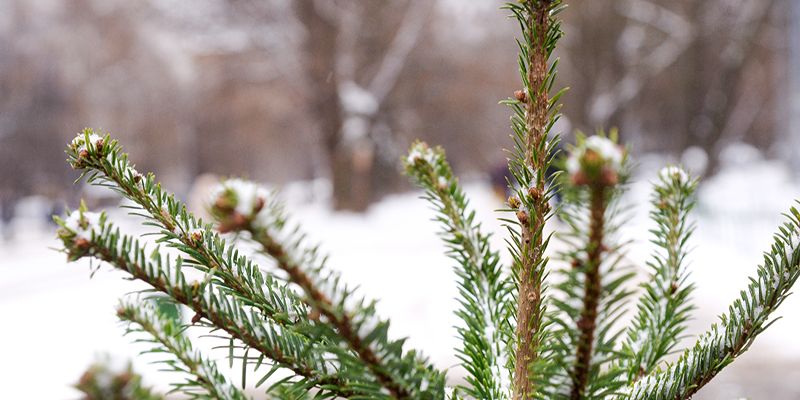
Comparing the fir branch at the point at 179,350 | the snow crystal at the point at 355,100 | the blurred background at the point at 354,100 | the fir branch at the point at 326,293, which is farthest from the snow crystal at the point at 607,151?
the snow crystal at the point at 355,100

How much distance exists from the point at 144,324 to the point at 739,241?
9643 mm

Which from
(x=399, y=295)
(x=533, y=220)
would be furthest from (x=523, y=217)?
(x=399, y=295)

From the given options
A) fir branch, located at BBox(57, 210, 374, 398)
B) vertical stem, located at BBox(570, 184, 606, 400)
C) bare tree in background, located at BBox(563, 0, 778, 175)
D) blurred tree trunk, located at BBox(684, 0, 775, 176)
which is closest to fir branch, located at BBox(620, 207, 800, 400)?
vertical stem, located at BBox(570, 184, 606, 400)

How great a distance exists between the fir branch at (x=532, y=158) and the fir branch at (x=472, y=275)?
8 cm

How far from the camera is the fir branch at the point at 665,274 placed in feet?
2.79

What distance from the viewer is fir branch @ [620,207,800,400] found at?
0.67 m

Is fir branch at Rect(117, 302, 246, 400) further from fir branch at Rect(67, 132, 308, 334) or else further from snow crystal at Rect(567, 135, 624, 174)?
snow crystal at Rect(567, 135, 624, 174)

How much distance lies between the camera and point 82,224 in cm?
51

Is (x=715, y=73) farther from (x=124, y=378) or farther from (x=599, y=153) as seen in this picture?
(x=124, y=378)

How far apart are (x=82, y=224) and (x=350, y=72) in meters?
14.7

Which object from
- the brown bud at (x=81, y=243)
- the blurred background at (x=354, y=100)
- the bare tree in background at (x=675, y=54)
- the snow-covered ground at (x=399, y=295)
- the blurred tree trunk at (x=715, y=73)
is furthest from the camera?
the bare tree in background at (x=675, y=54)

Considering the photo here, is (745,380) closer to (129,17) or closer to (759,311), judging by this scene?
(759,311)

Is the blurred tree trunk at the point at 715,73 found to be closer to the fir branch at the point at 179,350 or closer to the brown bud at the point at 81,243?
the fir branch at the point at 179,350

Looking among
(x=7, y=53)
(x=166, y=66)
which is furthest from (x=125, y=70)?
(x=7, y=53)
